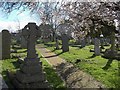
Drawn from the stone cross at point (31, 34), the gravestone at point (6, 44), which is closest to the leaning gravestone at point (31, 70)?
the stone cross at point (31, 34)

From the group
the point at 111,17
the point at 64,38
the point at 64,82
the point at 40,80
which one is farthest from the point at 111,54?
the point at 40,80

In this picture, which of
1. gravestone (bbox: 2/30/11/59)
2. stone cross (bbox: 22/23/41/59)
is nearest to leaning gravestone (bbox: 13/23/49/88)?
stone cross (bbox: 22/23/41/59)

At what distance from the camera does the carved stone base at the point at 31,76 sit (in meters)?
8.02

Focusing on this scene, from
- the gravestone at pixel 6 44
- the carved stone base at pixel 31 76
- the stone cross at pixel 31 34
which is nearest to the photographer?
the carved stone base at pixel 31 76

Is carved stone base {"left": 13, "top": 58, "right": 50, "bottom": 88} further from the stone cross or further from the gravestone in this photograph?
the gravestone

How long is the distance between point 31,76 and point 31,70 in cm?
25

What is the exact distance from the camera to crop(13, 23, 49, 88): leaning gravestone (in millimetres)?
8059

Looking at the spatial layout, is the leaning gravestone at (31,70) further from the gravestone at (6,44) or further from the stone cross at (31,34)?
the gravestone at (6,44)

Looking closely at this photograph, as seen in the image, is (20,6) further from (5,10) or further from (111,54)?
(111,54)

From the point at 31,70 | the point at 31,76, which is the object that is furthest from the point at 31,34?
the point at 31,76

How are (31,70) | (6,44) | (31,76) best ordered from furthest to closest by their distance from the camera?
(6,44)
(31,70)
(31,76)

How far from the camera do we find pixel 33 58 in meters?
8.71

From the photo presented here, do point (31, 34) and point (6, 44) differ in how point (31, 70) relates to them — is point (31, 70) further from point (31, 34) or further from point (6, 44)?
point (6, 44)

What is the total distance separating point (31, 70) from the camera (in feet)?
27.4
